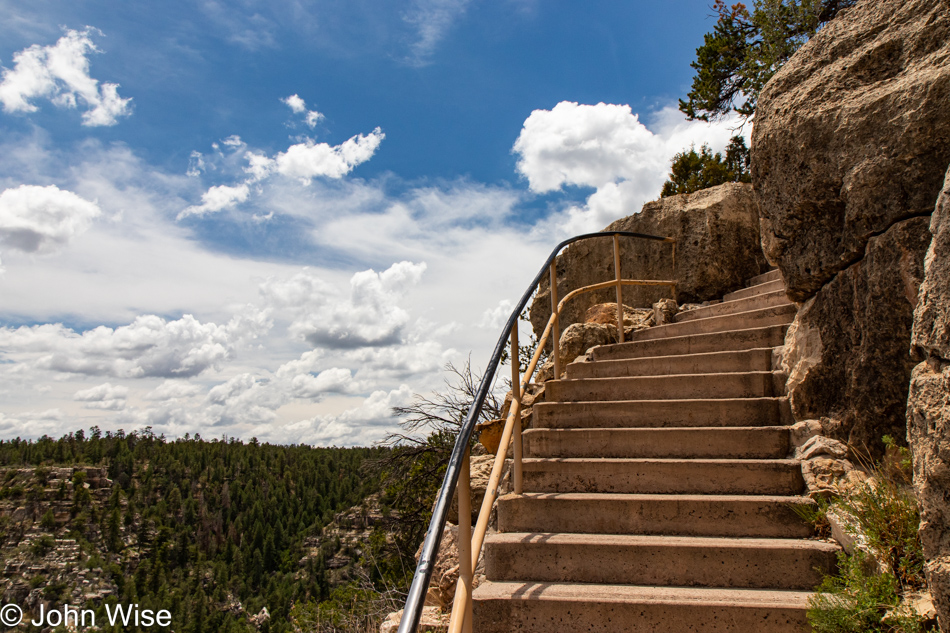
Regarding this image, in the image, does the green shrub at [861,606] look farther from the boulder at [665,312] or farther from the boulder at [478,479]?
the boulder at [665,312]

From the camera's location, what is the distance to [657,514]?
2896 millimetres

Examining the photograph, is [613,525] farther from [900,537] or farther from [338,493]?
[338,493]

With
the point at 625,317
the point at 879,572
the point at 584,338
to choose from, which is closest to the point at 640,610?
the point at 879,572

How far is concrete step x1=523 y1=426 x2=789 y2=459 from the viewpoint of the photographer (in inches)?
128

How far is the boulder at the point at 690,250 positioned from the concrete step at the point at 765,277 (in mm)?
157

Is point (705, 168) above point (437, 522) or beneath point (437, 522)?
above

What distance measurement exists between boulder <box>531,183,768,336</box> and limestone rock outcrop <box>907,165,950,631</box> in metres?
5.05

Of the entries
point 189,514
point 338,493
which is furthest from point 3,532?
point 338,493

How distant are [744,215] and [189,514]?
90404 millimetres

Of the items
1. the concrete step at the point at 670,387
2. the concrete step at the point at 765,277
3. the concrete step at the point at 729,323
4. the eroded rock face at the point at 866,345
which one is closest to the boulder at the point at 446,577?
the concrete step at the point at 670,387

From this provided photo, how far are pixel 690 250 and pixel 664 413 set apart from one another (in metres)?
3.80

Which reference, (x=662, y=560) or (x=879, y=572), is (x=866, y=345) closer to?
(x=879, y=572)

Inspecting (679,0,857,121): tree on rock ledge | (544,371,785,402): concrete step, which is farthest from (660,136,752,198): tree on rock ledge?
(544,371,785,402): concrete step

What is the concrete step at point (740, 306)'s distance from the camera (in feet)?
15.7
